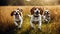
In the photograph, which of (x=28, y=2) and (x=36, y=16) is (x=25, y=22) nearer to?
(x=36, y=16)

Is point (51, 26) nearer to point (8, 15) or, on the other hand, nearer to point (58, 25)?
point (58, 25)

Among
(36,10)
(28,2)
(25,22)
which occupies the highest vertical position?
(28,2)

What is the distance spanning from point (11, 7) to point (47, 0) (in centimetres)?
51

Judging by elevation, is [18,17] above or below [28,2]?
below

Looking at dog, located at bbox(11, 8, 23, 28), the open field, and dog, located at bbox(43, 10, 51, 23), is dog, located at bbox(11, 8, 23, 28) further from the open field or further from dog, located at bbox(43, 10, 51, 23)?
dog, located at bbox(43, 10, 51, 23)

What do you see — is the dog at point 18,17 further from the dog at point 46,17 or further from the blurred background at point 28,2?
the dog at point 46,17

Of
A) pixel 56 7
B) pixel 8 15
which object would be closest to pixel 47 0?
pixel 56 7

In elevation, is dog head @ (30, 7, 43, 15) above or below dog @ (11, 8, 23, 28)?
above

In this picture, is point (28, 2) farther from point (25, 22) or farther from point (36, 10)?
point (25, 22)

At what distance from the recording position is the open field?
2346 mm

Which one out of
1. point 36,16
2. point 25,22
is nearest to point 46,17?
point 36,16

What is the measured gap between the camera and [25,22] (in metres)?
2.36

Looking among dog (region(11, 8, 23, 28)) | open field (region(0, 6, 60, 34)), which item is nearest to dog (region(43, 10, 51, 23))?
open field (region(0, 6, 60, 34))

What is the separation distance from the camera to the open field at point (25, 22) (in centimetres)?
235
